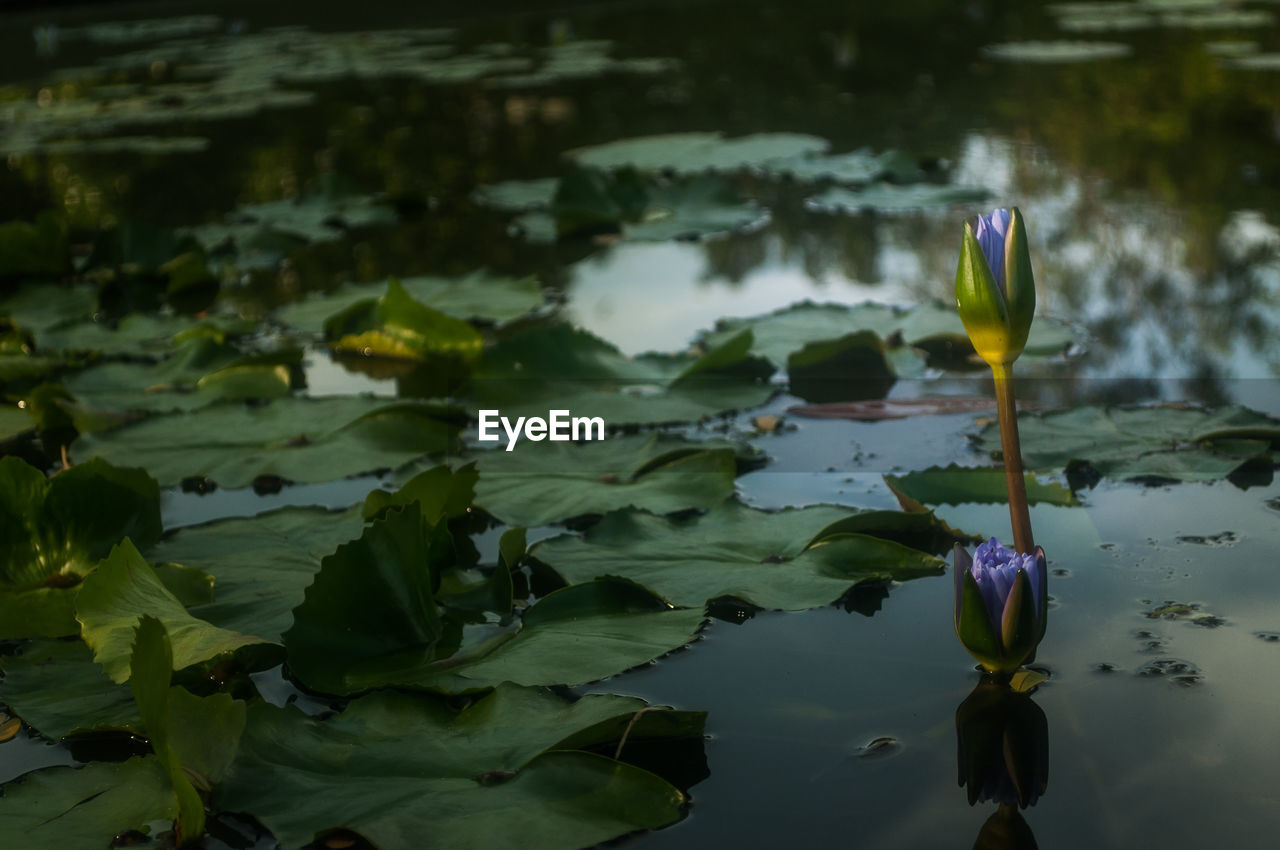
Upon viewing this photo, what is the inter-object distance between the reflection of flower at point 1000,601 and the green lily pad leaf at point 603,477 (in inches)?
16.1

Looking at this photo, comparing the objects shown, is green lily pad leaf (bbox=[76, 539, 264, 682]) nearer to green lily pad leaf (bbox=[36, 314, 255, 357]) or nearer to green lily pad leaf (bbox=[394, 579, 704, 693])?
green lily pad leaf (bbox=[394, 579, 704, 693])

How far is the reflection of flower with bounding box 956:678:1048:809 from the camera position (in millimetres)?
793

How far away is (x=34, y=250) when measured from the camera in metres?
2.38

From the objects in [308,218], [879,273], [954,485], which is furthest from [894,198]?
[954,485]

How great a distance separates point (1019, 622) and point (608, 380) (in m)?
0.88

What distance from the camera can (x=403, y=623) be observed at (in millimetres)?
970

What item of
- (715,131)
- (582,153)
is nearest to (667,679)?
(582,153)

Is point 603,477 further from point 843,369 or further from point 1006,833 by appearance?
point 1006,833

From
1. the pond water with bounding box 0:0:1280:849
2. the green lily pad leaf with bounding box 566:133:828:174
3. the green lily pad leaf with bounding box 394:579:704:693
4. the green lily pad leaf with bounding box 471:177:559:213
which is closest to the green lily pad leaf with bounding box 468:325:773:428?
the pond water with bounding box 0:0:1280:849

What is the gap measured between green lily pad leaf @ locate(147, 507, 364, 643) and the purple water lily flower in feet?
2.04

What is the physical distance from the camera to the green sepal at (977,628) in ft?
2.67

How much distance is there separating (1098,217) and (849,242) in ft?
1.65

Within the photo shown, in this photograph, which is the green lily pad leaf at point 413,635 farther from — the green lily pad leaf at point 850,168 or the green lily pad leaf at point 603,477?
the green lily pad leaf at point 850,168

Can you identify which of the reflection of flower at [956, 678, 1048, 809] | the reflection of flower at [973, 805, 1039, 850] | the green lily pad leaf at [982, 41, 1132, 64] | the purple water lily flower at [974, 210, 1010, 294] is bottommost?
the reflection of flower at [973, 805, 1039, 850]
